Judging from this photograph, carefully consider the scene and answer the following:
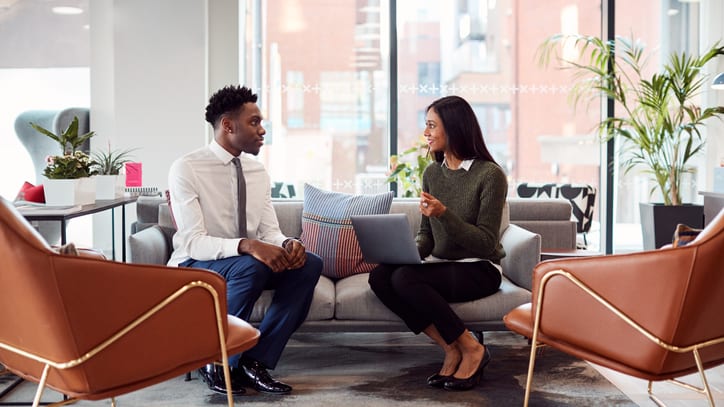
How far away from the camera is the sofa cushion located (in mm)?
3652

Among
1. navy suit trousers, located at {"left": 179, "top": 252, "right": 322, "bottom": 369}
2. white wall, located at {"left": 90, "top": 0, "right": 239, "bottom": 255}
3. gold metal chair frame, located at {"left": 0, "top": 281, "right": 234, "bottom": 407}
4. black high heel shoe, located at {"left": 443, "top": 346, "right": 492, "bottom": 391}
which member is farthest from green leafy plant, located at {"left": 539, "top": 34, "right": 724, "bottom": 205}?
gold metal chair frame, located at {"left": 0, "top": 281, "right": 234, "bottom": 407}

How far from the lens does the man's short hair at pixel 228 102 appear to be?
10.9ft

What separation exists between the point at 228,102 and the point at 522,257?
55.8 inches

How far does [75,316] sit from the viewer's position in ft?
6.48

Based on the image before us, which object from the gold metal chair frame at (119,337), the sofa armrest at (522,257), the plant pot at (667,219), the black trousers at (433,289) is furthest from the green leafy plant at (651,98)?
the gold metal chair frame at (119,337)

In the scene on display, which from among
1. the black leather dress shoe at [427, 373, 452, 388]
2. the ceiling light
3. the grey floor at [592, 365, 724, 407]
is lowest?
the grey floor at [592, 365, 724, 407]

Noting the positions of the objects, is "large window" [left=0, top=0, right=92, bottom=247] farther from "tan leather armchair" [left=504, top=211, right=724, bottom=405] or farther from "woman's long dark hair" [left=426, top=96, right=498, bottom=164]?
"tan leather armchair" [left=504, top=211, right=724, bottom=405]

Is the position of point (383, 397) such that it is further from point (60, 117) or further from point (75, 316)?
point (60, 117)

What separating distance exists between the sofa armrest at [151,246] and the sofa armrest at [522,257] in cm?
154

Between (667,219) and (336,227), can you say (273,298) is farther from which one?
(667,219)

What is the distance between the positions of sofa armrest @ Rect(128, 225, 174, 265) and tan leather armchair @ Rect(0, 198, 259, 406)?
3.83ft

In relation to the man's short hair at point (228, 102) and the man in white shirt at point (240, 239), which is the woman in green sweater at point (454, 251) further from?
the man's short hair at point (228, 102)

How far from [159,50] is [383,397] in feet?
13.1

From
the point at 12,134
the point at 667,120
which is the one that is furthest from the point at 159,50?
the point at 667,120
